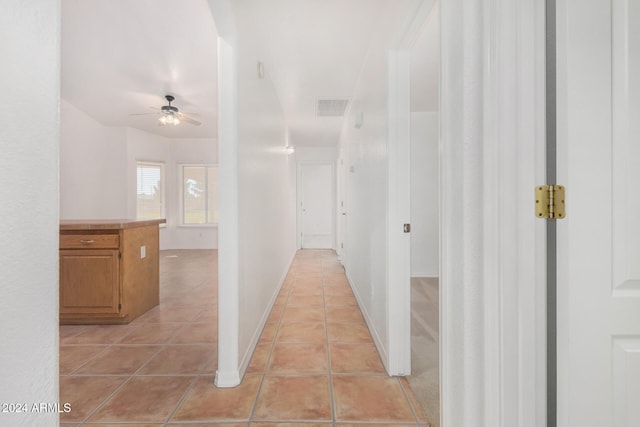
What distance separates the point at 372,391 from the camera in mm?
1771

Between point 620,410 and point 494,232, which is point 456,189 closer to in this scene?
point 494,232

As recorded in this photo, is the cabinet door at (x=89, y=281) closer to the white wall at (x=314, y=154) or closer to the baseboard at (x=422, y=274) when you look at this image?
the baseboard at (x=422, y=274)

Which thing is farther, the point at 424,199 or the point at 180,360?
the point at 424,199

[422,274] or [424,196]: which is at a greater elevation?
[424,196]

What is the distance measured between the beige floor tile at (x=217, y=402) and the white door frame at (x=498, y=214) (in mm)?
1131

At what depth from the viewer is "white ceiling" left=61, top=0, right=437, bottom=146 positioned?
2.25 metres

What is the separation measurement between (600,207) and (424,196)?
3.90m

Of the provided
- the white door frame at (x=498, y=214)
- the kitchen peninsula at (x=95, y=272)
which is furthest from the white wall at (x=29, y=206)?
the kitchen peninsula at (x=95, y=272)

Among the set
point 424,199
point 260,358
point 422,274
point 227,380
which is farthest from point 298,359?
point 424,199

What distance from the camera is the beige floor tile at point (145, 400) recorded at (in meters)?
1.57

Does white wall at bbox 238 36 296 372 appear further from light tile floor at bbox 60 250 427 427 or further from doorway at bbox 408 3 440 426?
doorway at bbox 408 3 440 426

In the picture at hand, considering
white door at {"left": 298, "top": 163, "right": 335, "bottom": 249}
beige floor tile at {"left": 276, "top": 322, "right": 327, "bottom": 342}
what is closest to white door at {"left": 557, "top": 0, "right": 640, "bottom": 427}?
beige floor tile at {"left": 276, "top": 322, "right": 327, "bottom": 342}

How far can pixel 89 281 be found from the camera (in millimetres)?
2713

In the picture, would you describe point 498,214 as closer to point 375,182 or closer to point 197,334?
point 375,182
